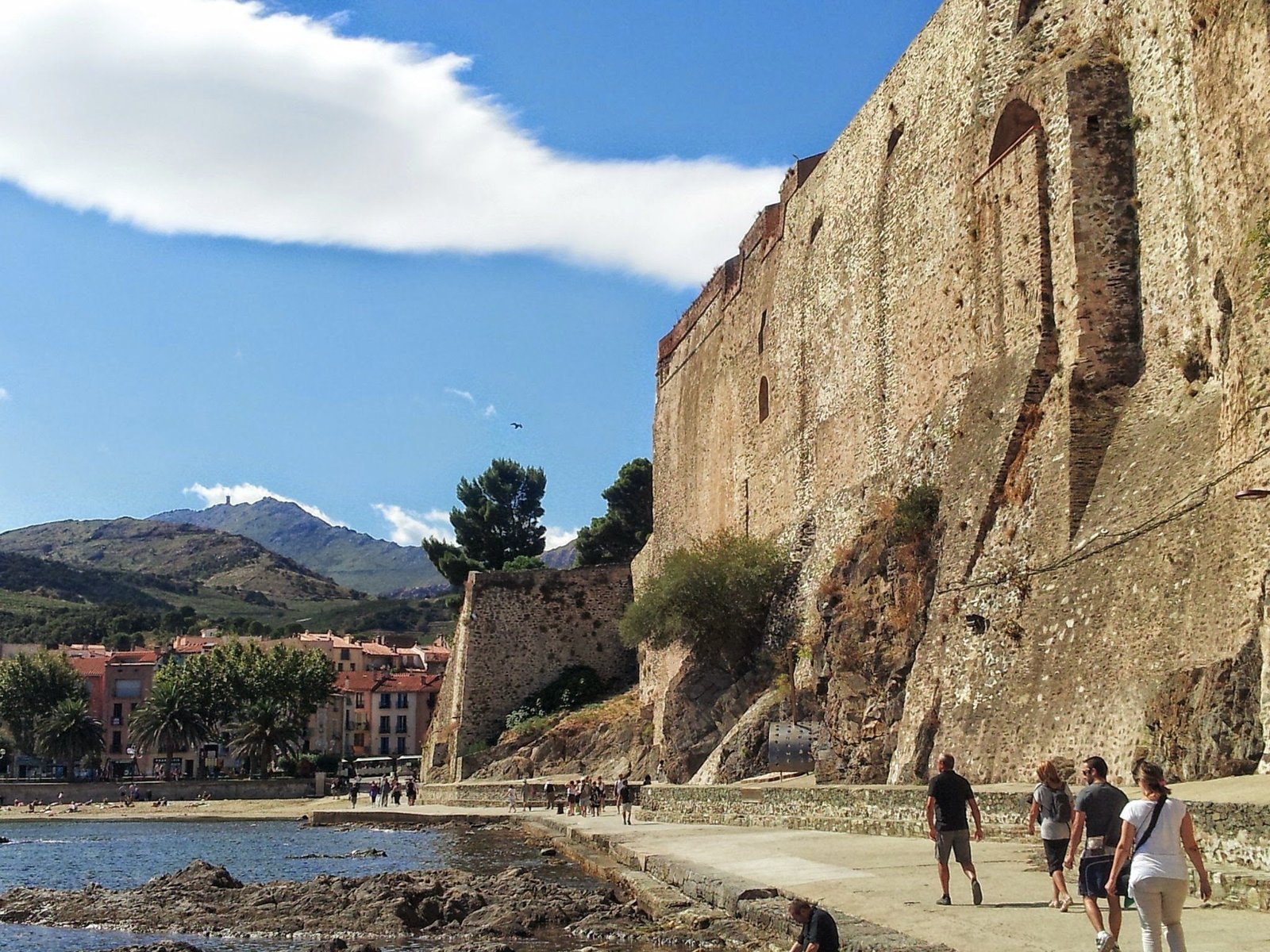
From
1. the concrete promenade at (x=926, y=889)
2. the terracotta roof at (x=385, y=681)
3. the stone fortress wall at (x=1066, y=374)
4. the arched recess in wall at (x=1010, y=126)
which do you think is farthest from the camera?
the terracotta roof at (x=385, y=681)

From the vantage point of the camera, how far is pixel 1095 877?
8.16 metres

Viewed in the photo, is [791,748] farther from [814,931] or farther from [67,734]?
[67,734]

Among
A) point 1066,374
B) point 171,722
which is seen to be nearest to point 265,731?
point 171,722

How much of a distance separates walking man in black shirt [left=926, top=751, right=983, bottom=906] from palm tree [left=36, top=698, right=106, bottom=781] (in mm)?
58622

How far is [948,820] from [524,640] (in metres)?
35.0

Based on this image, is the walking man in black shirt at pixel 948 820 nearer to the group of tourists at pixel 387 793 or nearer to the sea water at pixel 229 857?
the sea water at pixel 229 857

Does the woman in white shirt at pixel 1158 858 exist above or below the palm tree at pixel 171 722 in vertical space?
below

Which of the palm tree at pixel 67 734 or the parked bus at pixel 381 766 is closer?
the palm tree at pixel 67 734

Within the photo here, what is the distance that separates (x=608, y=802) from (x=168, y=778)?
32.0 metres

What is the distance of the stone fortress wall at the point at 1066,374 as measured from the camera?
13.1 meters

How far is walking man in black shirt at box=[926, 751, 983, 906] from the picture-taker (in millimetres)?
10234

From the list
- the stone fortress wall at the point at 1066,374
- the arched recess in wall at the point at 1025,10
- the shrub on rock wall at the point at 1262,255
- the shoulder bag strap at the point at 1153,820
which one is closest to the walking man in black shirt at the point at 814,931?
the shoulder bag strap at the point at 1153,820

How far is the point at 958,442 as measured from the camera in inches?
803

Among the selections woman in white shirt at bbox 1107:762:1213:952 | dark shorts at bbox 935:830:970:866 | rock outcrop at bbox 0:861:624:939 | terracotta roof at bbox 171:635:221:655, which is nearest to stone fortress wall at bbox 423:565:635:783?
rock outcrop at bbox 0:861:624:939
